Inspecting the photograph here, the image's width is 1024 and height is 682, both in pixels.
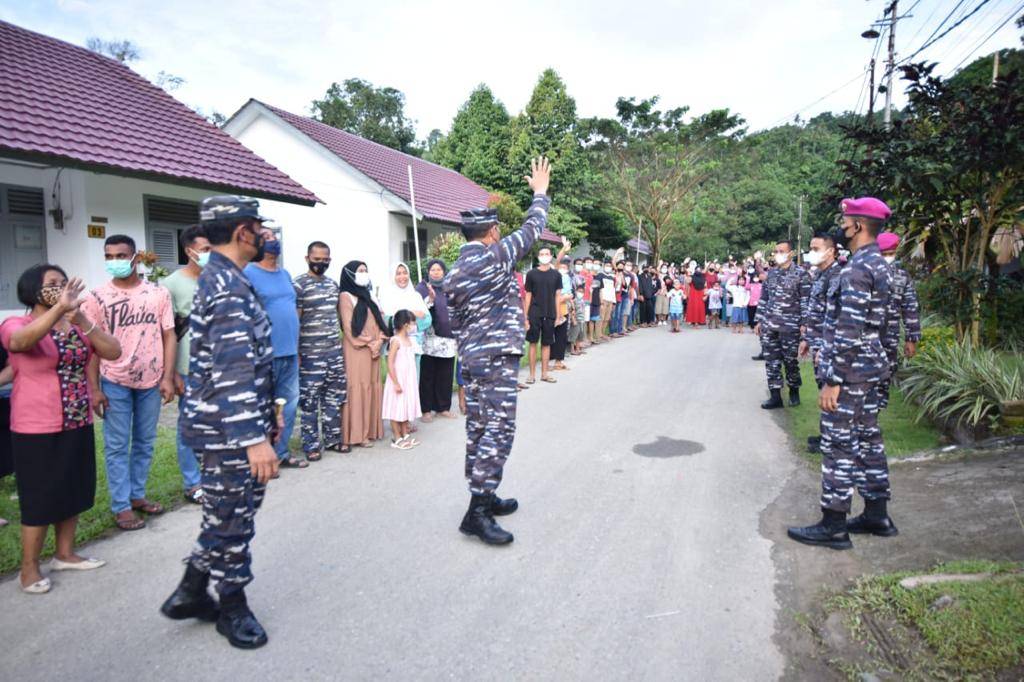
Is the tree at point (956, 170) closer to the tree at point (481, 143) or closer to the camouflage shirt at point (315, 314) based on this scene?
the camouflage shirt at point (315, 314)

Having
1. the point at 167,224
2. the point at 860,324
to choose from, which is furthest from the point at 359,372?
the point at 167,224

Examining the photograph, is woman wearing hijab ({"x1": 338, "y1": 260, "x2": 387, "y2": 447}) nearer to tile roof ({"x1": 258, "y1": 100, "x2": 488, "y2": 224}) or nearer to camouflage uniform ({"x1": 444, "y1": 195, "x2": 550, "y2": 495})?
camouflage uniform ({"x1": 444, "y1": 195, "x2": 550, "y2": 495})

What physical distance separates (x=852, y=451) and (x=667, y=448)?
2558 mm

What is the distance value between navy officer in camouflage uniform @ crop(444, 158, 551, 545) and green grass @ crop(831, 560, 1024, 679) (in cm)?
213

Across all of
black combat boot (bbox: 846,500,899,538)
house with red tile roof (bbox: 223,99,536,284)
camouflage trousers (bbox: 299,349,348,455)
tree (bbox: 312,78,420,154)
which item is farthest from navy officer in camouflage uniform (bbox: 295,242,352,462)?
tree (bbox: 312,78,420,154)

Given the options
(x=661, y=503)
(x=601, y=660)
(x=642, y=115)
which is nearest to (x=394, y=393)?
(x=661, y=503)

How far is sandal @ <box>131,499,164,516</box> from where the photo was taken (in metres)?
4.84

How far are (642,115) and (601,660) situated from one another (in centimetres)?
3468

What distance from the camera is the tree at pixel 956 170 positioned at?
6.45 meters

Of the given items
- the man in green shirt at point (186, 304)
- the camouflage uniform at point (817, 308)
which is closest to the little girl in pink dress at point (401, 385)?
the man in green shirt at point (186, 304)

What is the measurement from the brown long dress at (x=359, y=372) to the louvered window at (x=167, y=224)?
215 inches

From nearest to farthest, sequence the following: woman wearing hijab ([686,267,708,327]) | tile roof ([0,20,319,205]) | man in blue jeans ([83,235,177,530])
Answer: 1. man in blue jeans ([83,235,177,530])
2. tile roof ([0,20,319,205])
3. woman wearing hijab ([686,267,708,327])

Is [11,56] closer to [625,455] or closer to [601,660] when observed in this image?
[625,455]

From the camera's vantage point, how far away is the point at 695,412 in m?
8.41
